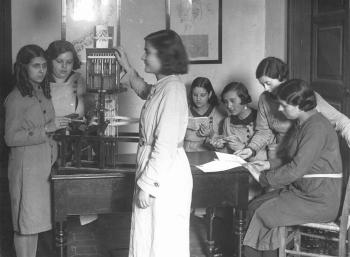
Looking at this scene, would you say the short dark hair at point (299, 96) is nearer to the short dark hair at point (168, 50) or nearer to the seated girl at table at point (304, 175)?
the seated girl at table at point (304, 175)

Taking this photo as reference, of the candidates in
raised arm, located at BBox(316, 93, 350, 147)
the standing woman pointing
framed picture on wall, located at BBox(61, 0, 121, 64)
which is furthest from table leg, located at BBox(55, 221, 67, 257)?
framed picture on wall, located at BBox(61, 0, 121, 64)

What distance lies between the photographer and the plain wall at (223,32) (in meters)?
5.42

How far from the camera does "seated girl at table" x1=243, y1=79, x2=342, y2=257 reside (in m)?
3.74

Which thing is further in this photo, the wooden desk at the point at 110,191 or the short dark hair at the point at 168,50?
the wooden desk at the point at 110,191

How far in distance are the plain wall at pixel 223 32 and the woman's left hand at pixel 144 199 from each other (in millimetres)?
2577

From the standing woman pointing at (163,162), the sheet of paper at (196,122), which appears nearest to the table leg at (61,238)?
the standing woman pointing at (163,162)

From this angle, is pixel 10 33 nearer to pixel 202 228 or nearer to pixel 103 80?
pixel 103 80

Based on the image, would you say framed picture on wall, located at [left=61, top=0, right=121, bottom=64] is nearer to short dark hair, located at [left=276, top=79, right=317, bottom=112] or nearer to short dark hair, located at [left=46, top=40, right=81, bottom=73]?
short dark hair, located at [left=46, top=40, right=81, bottom=73]

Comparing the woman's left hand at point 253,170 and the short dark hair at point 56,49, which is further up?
the short dark hair at point 56,49

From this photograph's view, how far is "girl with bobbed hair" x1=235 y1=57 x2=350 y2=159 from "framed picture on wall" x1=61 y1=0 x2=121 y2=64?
171 centimetres

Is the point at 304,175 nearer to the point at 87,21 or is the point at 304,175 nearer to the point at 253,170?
the point at 253,170

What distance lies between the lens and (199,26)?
18.6 ft

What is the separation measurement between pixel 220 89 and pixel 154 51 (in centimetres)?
265

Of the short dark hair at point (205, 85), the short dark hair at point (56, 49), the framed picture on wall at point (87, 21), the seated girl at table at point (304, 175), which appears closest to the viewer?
the seated girl at table at point (304, 175)
